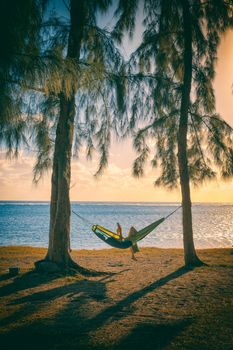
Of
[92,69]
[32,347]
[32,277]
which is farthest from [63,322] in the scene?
[92,69]

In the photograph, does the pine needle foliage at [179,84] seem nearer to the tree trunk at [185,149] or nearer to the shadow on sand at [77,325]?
the tree trunk at [185,149]

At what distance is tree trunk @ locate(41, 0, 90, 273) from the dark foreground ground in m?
0.59

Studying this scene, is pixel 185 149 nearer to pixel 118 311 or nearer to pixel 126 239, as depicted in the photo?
pixel 126 239

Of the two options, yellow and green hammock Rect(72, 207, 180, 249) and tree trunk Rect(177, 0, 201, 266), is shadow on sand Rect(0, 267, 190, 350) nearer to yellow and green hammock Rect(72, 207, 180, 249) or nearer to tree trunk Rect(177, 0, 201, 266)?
tree trunk Rect(177, 0, 201, 266)

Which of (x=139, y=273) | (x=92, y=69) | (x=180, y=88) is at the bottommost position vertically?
(x=139, y=273)

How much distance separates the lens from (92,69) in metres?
3.68

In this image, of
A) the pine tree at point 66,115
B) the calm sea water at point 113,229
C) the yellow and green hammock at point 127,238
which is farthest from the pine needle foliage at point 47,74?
the calm sea water at point 113,229

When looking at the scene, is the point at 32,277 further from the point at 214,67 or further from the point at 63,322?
the point at 214,67

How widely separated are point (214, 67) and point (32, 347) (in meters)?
A: 6.77

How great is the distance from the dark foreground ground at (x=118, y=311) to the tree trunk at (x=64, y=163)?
59 cm

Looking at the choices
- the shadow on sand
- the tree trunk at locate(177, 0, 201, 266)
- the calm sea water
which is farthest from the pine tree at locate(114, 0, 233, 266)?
the calm sea water

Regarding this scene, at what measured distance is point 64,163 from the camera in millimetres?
5898

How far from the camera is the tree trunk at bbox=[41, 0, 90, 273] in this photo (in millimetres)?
5766

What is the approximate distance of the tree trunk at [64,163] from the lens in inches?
227
